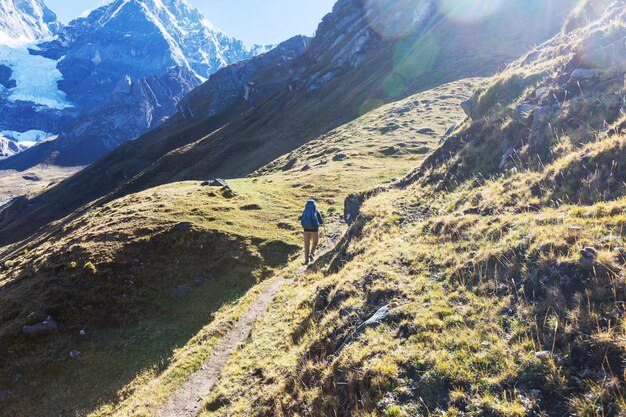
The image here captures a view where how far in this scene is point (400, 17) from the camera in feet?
504

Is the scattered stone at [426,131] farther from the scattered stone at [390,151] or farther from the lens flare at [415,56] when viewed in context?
the lens flare at [415,56]

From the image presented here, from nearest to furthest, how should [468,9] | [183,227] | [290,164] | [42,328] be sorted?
1. [42,328]
2. [183,227]
3. [290,164]
4. [468,9]

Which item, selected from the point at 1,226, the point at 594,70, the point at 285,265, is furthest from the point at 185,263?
the point at 1,226

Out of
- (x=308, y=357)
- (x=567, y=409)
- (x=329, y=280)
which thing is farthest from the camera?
(x=329, y=280)

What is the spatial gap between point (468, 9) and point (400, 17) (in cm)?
2870

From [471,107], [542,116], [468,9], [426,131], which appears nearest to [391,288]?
[542,116]

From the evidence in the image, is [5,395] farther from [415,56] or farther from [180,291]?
[415,56]

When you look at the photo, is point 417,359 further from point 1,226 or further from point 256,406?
point 1,226

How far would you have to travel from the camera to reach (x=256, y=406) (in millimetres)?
10562

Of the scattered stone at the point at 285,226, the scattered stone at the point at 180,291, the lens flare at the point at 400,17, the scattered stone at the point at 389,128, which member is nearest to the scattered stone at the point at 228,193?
the scattered stone at the point at 285,226

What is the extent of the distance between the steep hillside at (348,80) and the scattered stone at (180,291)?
196 feet

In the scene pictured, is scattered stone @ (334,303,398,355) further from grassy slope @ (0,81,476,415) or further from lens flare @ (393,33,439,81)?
lens flare @ (393,33,439,81)

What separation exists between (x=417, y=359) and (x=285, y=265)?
19.3m

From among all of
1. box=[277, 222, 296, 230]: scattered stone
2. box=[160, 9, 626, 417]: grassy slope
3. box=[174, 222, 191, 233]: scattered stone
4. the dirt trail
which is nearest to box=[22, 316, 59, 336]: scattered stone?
box=[174, 222, 191, 233]: scattered stone
